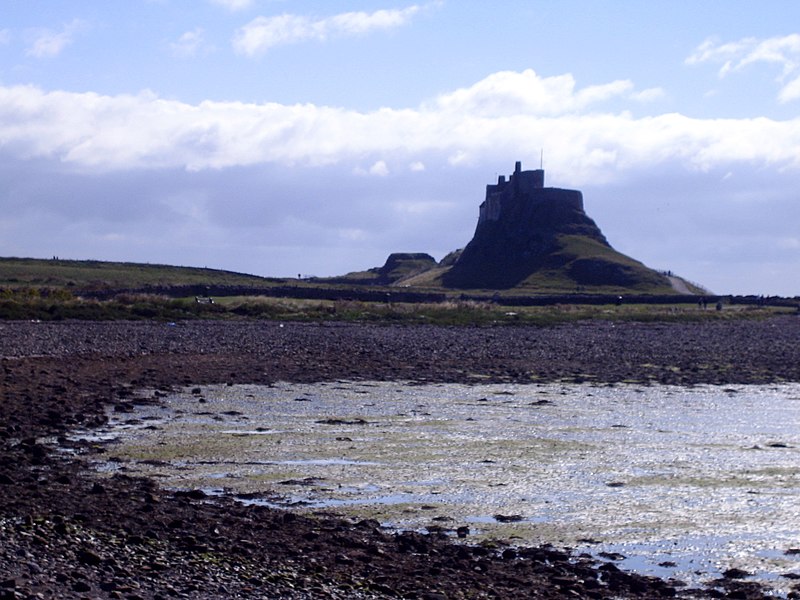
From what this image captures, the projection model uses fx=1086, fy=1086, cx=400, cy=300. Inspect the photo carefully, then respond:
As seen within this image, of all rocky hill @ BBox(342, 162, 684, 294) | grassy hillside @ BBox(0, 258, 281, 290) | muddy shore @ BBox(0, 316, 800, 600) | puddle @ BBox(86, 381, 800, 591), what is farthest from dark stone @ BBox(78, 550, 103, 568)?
rocky hill @ BBox(342, 162, 684, 294)

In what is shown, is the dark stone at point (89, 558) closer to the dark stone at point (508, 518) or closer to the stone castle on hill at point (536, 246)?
the dark stone at point (508, 518)

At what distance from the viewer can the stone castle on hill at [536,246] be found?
98688 millimetres

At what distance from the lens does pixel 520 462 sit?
15.5 meters

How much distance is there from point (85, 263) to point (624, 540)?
288 feet

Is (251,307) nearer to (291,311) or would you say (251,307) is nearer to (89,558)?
(291,311)

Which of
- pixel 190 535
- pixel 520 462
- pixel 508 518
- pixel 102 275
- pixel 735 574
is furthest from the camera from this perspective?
pixel 102 275

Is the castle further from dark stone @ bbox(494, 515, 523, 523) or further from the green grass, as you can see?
dark stone @ bbox(494, 515, 523, 523)

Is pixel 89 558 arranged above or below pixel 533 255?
below

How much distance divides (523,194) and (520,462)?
99.7m

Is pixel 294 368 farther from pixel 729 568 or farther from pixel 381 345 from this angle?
pixel 729 568

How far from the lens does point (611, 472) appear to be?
14852 mm

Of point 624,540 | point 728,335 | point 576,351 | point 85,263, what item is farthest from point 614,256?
point 624,540

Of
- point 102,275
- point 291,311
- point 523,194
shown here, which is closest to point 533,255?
point 523,194

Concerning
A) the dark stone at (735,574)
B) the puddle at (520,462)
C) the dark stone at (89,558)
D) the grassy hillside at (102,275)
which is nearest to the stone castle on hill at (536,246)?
the grassy hillside at (102,275)
